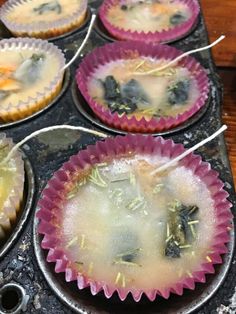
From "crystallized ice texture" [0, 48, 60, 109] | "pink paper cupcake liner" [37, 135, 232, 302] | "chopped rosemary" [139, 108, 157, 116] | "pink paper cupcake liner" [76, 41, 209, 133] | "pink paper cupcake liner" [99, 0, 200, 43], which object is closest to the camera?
"pink paper cupcake liner" [37, 135, 232, 302]

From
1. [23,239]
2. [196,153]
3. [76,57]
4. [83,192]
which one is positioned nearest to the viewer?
[23,239]

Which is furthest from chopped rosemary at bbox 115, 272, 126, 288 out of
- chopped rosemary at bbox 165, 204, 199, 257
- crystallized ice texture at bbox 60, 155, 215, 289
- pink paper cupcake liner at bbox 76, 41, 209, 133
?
pink paper cupcake liner at bbox 76, 41, 209, 133

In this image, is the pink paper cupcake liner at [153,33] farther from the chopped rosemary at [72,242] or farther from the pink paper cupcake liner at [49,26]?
the chopped rosemary at [72,242]

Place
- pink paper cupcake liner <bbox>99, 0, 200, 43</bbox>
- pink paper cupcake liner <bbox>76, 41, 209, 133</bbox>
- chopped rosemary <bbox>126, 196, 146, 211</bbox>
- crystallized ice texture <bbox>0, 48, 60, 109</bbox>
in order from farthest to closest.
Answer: pink paper cupcake liner <bbox>99, 0, 200, 43</bbox>, crystallized ice texture <bbox>0, 48, 60, 109</bbox>, pink paper cupcake liner <bbox>76, 41, 209, 133</bbox>, chopped rosemary <bbox>126, 196, 146, 211</bbox>

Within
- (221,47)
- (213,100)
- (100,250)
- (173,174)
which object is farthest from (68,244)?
(221,47)

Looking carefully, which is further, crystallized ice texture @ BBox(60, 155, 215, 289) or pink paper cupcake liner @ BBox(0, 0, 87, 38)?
pink paper cupcake liner @ BBox(0, 0, 87, 38)

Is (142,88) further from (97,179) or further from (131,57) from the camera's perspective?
(97,179)

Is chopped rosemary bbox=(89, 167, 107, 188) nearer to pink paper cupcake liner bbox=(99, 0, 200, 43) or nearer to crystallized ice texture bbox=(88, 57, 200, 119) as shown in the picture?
crystallized ice texture bbox=(88, 57, 200, 119)

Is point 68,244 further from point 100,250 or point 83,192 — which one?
point 83,192
